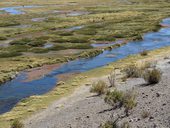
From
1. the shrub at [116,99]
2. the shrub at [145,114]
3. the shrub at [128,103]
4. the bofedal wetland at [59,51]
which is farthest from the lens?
the bofedal wetland at [59,51]

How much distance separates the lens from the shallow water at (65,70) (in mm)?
29109

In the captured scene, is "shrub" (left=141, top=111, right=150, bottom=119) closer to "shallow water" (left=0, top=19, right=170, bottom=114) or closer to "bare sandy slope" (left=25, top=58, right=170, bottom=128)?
"bare sandy slope" (left=25, top=58, right=170, bottom=128)

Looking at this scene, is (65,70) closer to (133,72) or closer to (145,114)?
(133,72)

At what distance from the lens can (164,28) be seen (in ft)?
225

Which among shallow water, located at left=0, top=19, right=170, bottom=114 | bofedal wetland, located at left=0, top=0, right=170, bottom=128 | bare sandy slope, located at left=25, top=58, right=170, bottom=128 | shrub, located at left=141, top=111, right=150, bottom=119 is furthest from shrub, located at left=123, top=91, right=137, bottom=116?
shallow water, located at left=0, top=19, right=170, bottom=114

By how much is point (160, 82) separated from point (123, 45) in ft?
90.8

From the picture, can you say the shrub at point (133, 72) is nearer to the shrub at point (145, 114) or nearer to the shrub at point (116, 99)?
the shrub at point (116, 99)

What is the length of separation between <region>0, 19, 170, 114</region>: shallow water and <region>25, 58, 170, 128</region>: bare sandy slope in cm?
367

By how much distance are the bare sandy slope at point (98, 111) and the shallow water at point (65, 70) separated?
144 inches

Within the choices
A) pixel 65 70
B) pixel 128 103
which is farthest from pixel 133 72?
pixel 128 103

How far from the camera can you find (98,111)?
845 inches

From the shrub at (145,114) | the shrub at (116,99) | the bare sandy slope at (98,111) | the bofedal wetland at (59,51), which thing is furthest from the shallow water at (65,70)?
the shrub at (145,114)

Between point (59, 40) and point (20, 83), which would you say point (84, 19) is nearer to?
point (59, 40)

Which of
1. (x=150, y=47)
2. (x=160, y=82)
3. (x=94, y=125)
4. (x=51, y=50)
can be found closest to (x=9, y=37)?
(x=51, y=50)
